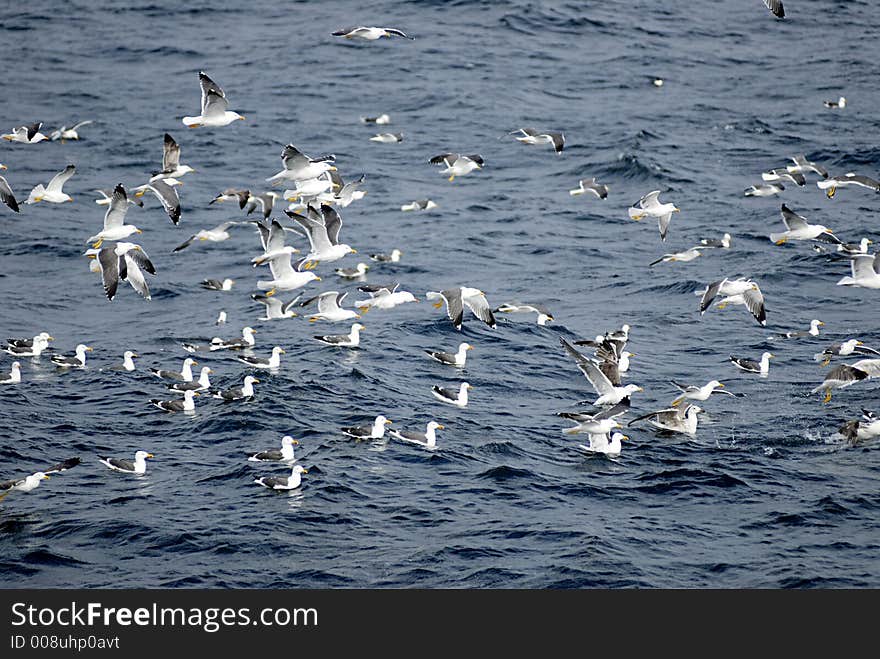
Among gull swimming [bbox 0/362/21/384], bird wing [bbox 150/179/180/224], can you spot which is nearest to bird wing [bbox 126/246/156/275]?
bird wing [bbox 150/179/180/224]

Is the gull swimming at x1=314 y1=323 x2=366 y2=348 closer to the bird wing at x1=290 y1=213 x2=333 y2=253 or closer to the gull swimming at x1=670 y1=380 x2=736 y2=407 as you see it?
the bird wing at x1=290 y1=213 x2=333 y2=253

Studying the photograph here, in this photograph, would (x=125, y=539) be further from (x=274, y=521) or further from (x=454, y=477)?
(x=454, y=477)

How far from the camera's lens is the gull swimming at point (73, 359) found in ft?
78.5

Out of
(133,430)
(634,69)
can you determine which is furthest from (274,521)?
(634,69)

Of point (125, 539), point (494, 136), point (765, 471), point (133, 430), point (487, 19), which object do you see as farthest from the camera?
point (487, 19)

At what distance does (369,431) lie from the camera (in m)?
20.7

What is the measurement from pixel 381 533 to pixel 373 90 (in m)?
27.3

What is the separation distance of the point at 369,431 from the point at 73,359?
6.67 m

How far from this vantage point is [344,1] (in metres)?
50.2

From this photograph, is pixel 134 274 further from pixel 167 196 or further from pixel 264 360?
pixel 264 360

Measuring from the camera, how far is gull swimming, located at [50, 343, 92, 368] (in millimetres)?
23920

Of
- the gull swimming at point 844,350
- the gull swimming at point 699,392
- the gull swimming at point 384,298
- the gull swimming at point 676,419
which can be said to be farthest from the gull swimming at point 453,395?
the gull swimming at point 844,350

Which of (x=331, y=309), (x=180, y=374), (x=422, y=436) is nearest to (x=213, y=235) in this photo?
(x=331, y=309)
